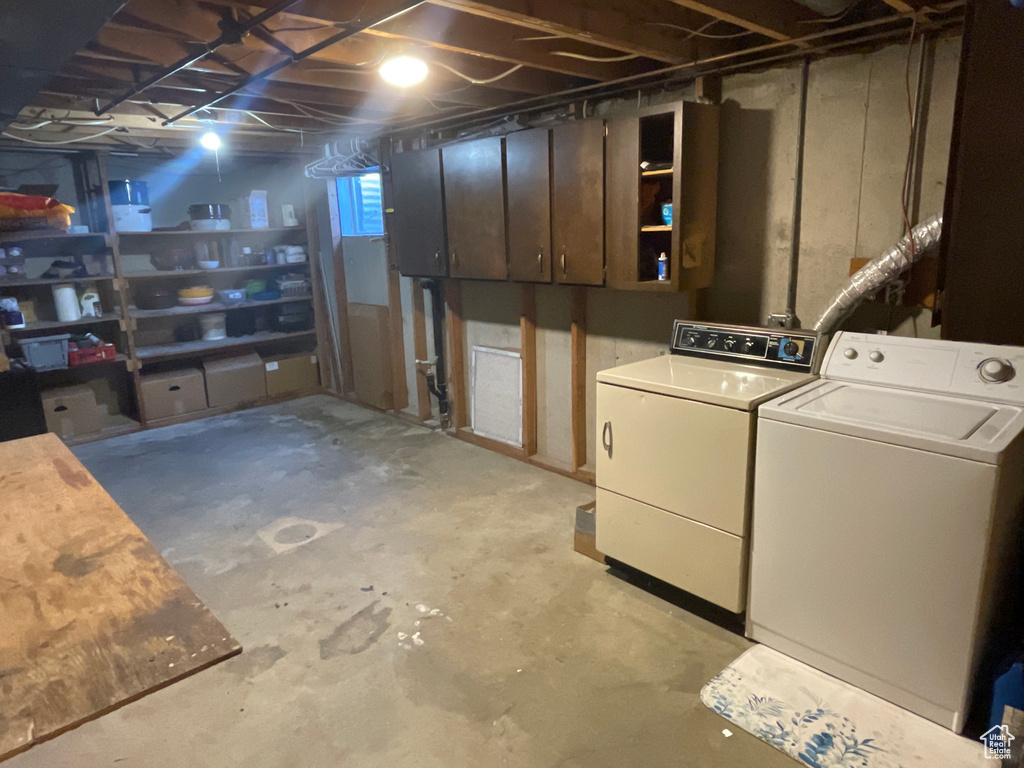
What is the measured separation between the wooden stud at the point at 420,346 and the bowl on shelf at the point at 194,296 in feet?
6.52

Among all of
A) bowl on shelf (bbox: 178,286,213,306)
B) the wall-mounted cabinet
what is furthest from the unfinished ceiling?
bowl on shelf (bbox: 178,286,213,306)

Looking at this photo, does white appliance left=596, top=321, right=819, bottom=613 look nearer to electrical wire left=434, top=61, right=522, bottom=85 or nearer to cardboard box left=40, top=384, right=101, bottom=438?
electrical wire left=434, top=61, right=522, bottom=85

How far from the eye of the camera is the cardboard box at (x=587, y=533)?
2916mm

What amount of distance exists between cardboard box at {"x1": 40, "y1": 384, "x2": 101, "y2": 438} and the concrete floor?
106 centimetres

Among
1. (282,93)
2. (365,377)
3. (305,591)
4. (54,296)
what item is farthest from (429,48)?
(54,296)

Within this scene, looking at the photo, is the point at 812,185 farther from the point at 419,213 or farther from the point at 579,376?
the point at 419,213

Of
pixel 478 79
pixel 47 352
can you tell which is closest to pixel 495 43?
pixel 478 79

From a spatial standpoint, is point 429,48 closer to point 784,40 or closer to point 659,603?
point 784,40

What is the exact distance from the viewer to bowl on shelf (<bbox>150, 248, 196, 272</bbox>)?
5.41 m

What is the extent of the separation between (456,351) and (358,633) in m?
2.44

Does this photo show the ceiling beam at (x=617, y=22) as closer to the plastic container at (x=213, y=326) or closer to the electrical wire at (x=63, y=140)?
the electrical wire at (x=63, y=140)

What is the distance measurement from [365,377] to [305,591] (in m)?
2.90

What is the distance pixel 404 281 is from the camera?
492 centimetres

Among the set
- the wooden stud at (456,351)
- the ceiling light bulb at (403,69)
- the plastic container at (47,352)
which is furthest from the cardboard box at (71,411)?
the ceiling light bulb at (403,69)
